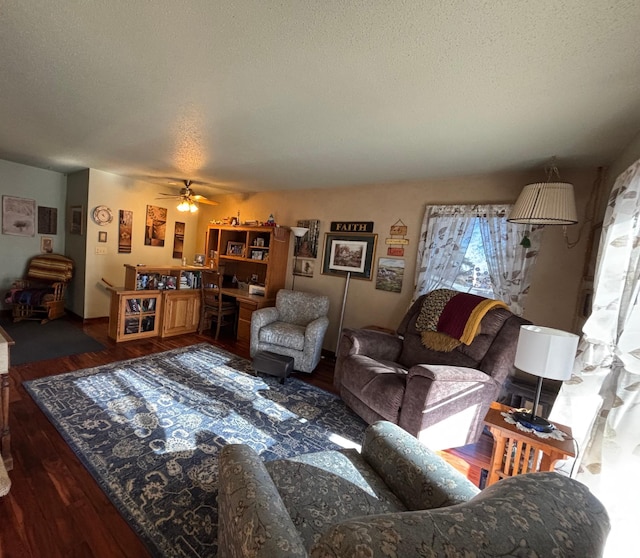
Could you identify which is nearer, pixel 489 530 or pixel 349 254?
pixel 489 530

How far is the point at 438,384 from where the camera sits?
2.05m

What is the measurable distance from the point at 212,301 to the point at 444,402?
353 centimetres

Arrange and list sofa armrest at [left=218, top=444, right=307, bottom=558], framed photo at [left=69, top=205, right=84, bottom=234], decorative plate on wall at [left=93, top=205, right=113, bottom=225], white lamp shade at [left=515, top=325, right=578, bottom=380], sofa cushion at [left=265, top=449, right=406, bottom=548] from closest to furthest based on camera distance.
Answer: sofa armrest at [left=218, top=444, right=307, bottom=558], sofa cushion at [left=265, top=449, right=406, bottom=548], white lamp shade at [left=515, top=325, right=578, bottom=380], decorative plate on wall at [left=93, top=205, right=113, bottom=225], framed photo at [left=69, top=205, right=84, bottom=234]

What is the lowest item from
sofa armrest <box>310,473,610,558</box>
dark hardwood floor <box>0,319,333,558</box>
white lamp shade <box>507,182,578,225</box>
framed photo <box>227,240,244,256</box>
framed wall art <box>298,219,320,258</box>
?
dark hardwood floor <box>0,319,333,558</box>

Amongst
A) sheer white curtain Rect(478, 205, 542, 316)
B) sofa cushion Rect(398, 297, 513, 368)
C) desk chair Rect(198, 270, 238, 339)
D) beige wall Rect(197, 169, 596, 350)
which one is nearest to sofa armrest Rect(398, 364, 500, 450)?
sofa cushion Rect(398, 297, 513, 368)

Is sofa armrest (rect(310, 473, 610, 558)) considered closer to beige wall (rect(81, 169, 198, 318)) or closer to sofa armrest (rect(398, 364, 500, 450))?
sofa armrest (rect(398, 364, 500, 450))

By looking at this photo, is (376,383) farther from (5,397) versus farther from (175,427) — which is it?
(5,397)

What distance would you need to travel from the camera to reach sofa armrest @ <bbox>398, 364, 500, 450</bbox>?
2064 millimetres

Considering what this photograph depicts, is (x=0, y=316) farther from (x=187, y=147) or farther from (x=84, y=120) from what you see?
(x=187, y=147)

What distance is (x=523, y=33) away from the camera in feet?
3.65

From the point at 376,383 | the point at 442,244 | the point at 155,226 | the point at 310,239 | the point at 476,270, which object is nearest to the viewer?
the point at 376,383

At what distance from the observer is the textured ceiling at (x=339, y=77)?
111cm

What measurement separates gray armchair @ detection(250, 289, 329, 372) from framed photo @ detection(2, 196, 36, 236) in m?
4.12

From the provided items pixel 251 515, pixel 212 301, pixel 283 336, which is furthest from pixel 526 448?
pixel 212 301
